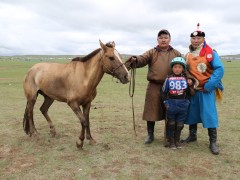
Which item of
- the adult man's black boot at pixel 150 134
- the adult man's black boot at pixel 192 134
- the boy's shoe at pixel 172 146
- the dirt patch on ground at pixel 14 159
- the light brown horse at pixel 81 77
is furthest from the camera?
the adult man's black boot at pixel 192 134

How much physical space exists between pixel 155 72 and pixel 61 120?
3779 mm

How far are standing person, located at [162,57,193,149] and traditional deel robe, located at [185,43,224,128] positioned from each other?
215mm

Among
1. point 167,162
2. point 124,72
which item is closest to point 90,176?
point 167,162

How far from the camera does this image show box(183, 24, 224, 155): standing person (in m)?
5.72

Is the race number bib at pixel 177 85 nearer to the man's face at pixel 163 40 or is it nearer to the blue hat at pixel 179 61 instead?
the blue hat at pixel 179 61

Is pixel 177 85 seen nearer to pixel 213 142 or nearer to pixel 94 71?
pixel 213 142

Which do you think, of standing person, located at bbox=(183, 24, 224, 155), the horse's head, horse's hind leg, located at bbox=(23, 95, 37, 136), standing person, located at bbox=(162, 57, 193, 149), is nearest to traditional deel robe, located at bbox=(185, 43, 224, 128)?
standing person, located at bbox=(183, 24, 224, 155)

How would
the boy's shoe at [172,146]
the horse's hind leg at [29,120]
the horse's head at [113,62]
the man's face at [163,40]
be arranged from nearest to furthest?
the horse's head at [113,62] < the man's face at [163,40] < the boy's shoe at [172,146] < the horse's hind leg at [29,120]

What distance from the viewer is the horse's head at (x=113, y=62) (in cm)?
562

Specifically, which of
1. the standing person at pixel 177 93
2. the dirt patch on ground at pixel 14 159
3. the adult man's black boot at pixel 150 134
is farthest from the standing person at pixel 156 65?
the dirt patch on ground at pixel 14 159

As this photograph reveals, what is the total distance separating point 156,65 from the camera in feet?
20.1

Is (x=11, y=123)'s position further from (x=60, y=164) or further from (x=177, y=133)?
(x=177, y=133)

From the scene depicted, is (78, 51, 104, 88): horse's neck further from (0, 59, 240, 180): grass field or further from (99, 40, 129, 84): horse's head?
(0, 59, 240, 180): grass field

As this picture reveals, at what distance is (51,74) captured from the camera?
665cm
